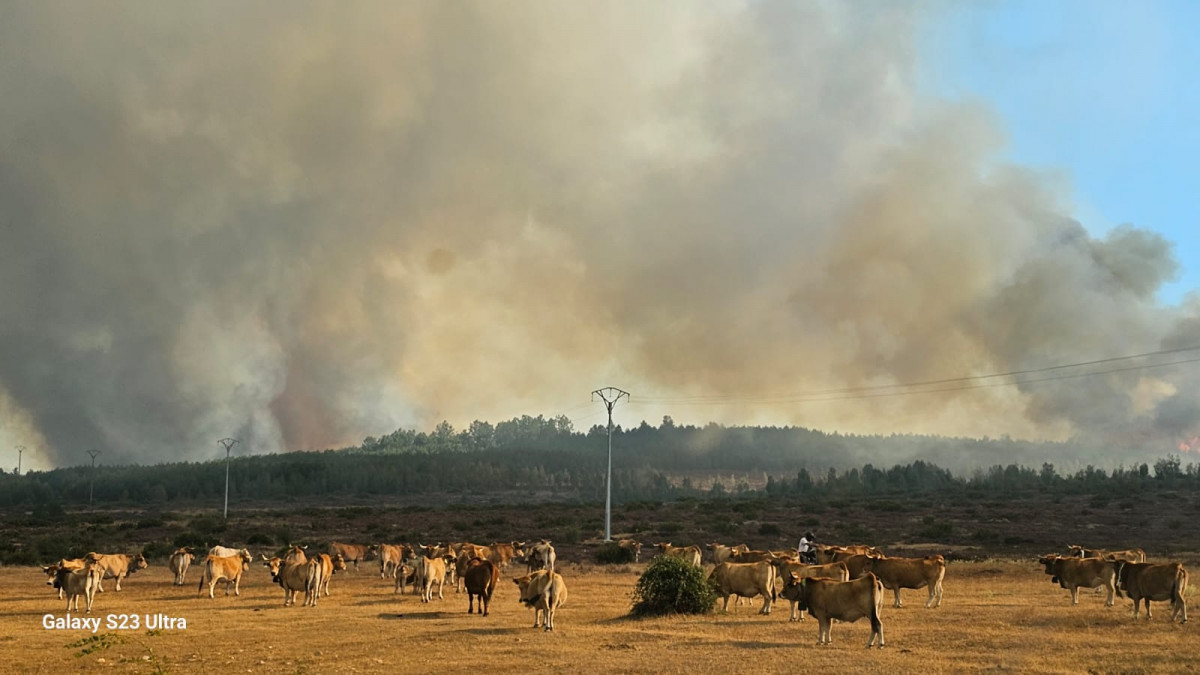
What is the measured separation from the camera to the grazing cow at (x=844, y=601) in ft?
72.0

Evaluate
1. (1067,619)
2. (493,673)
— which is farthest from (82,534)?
(1067,619)

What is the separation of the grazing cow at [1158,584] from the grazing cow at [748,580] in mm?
10227

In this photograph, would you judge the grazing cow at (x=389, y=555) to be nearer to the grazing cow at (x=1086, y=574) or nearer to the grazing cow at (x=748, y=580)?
the grazing cow at (x=748, y=580)

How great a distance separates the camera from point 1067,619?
2573cm

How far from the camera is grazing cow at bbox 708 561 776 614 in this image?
2878 centimetres

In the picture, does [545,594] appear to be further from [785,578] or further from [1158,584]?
[1158,584]

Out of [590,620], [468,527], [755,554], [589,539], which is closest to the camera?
[590,620]

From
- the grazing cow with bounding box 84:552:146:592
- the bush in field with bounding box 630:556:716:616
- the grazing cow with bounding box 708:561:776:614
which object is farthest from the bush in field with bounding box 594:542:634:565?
the grazing cow with bounding box 84:552:146:592

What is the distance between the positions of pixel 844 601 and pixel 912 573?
295 inches

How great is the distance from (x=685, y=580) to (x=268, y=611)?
14.6m

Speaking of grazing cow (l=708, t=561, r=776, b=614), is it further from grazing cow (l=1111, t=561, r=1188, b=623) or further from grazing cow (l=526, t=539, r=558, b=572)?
grazing cow (l=526, t=539, r=558, b=572)

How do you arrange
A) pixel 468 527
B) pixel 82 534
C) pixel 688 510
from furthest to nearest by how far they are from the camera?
pixel 688 510, pixel 468 527, pixel 82 534

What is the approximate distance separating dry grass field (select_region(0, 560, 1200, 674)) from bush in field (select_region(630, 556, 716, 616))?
829 mm

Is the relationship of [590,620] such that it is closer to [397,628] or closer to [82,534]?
[397,628]
